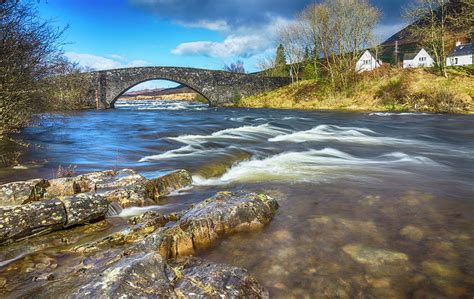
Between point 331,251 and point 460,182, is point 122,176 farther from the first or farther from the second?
point 460,182

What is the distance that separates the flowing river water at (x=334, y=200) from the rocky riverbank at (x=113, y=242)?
268 millimetres

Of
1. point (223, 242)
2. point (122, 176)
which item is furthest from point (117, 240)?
point (122, 176)

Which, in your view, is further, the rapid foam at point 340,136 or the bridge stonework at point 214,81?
the bridge stonework at point 214,81

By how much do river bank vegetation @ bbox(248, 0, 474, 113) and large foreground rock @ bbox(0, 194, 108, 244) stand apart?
27186mm

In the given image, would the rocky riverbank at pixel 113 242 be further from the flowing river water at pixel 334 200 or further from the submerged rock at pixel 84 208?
the flowing river water at pixel 334 200

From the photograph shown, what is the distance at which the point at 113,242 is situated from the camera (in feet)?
13.3

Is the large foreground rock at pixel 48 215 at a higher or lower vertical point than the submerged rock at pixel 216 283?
higher

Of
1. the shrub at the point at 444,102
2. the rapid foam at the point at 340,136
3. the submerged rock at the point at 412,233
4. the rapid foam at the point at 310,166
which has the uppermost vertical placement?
the shrub at the point at 444,102

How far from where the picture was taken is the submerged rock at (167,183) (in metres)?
6.03

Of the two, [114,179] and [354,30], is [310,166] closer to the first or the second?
[114,179]

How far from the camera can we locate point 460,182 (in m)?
7.26

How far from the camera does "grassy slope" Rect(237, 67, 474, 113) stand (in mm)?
25891

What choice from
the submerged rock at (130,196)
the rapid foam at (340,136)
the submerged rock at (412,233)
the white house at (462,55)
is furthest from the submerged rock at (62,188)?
the white house at (462,55)

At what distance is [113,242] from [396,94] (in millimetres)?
31972
